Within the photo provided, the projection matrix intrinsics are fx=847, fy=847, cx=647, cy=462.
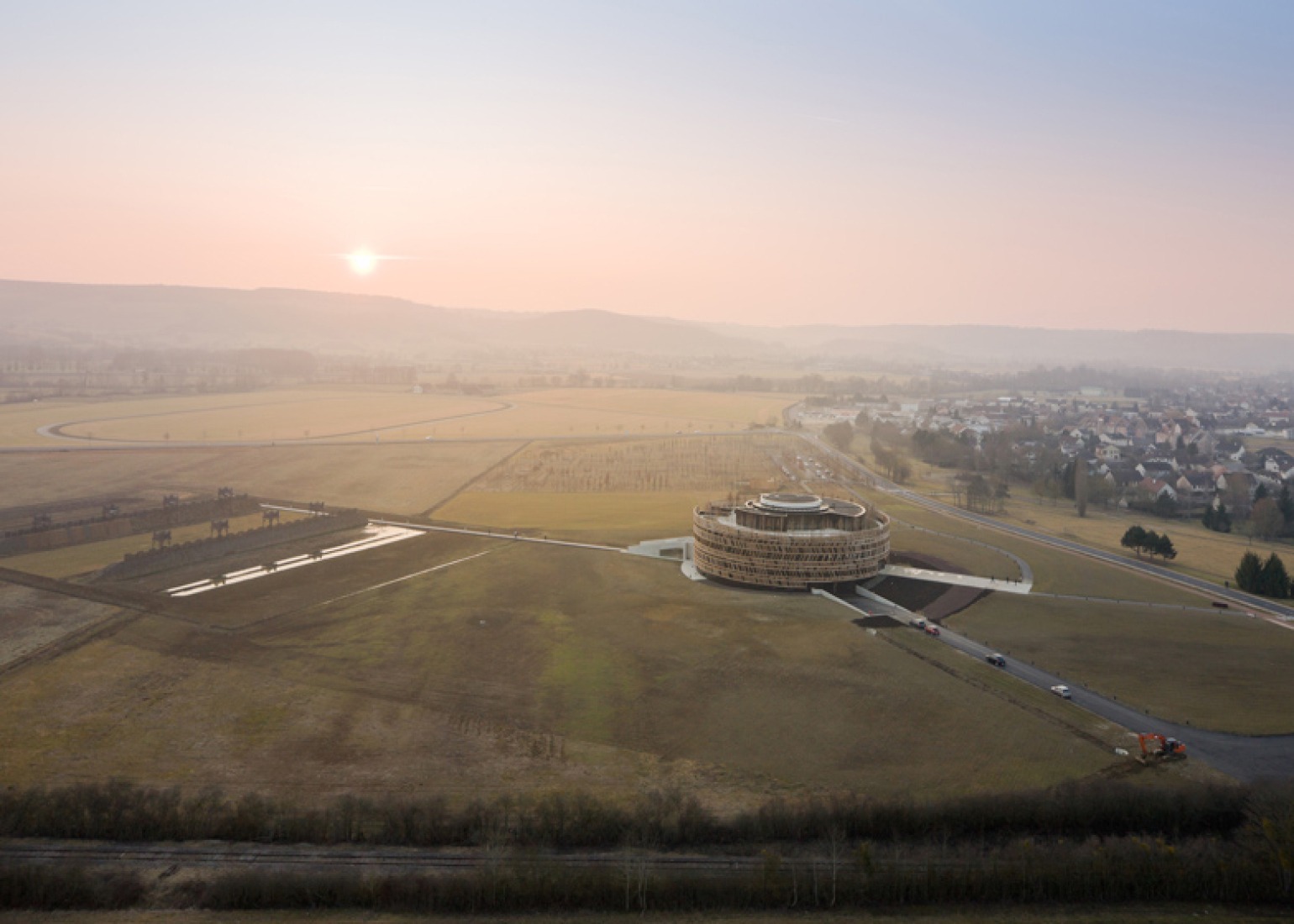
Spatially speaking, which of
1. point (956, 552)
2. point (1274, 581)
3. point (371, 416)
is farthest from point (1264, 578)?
point (371, 416)

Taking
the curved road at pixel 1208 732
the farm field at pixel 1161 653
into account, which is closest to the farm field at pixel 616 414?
the farm field at pixel 1161 653

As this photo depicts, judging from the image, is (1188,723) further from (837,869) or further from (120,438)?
(120,438)

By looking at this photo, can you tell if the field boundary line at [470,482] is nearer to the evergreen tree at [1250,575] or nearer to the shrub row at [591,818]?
the shrub row at [591,818]

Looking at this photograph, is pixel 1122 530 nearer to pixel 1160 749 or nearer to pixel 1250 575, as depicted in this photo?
pixel 1250 575

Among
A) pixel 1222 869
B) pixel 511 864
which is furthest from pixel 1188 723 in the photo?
pixel 511 864

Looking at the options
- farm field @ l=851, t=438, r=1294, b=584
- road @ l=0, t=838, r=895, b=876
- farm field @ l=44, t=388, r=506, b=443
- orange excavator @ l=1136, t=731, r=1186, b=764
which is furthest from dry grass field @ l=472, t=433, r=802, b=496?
road @ l=0, t=838, r=895, b=876

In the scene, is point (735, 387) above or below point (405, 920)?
above

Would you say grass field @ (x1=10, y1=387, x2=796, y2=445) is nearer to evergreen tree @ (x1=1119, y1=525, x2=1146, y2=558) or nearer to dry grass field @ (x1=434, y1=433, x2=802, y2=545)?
dry grass field @ (x1=434, y1=433, x2=802, y2=545)

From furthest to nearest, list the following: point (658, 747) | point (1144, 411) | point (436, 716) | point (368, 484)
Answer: point (1144, 411) < point (368, 484) < point (436, 716) < point (658, 747)
